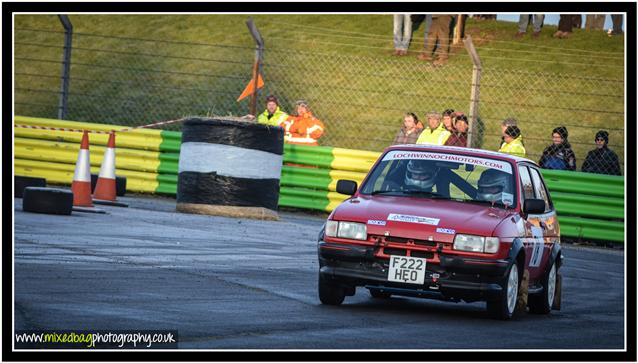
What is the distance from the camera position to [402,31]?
103 feet

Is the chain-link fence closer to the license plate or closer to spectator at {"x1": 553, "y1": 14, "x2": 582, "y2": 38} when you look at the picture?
spectator at {"x1": 553, "y1": 14, "x2": 582, "y2": 38}

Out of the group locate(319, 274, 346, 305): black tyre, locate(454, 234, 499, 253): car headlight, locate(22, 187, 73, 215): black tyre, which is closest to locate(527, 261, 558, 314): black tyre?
locate(454, 234, 499, 253): car headlight

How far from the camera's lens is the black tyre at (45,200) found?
51.2 ft

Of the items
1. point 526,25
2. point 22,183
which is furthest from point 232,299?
point 526,25

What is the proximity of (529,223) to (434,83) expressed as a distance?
1848 centimetres

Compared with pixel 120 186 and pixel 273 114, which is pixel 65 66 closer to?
pixel 120 186

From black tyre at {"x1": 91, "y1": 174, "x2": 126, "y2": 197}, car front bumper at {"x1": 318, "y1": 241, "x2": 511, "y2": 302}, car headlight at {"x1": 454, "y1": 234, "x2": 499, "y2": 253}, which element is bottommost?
car front bumper at {"x1": 318, "y1": 241, "x2": 511, "y2": 302}

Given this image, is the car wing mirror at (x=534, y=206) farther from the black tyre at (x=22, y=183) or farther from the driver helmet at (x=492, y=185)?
the black tyre at (x=22, y=183)

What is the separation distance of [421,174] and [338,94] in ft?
67.3

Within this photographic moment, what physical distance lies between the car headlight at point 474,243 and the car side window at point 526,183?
1364 mm

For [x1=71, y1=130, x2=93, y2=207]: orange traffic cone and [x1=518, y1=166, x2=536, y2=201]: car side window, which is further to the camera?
[x1=71, y1=130, x2=93, y2=207]: orange traffic cone

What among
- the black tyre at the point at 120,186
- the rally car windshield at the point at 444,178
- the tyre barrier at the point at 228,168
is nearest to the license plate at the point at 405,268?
the rally car windshield at the point at 444,178

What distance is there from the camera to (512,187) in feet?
35.4

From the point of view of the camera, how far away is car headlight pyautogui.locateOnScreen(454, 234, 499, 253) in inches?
379
